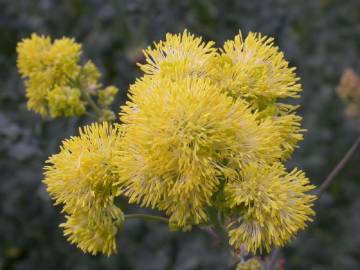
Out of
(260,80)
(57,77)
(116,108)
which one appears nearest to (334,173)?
(260,80)

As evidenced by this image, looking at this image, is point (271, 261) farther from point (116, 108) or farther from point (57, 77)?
point (116, 108)

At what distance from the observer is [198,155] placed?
192 centimetres

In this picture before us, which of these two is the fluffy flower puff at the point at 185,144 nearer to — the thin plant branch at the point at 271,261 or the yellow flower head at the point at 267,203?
the yellow flower head at the point at 267,203

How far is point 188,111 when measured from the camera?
6.36 ft

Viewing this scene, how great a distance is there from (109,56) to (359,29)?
208 centimetres

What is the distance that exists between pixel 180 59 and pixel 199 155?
1.41 ft

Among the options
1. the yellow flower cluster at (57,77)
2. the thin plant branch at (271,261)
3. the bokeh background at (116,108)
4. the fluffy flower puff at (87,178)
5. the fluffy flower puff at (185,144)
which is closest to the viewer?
the fluffy flower puff at (185,144)

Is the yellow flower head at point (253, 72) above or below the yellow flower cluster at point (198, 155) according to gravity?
above

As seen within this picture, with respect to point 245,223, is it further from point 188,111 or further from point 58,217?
point 58,217

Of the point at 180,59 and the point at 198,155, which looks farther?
the point at 180,59

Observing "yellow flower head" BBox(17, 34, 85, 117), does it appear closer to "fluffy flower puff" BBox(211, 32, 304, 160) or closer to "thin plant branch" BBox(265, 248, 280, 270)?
"fluffy flower puff" BBox(211, 32, 304, 160)

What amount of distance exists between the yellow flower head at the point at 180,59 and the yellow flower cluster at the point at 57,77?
719 millimetres

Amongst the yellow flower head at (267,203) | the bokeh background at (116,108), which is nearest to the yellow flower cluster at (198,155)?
the yellow flower head at (267,203)

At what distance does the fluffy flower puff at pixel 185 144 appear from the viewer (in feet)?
6.28
